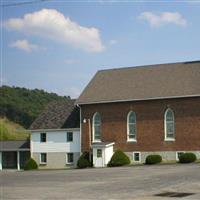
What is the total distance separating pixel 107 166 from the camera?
58156 mm

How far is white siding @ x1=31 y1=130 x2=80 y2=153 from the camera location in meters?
63.4

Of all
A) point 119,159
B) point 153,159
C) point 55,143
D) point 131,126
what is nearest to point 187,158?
point 153,159

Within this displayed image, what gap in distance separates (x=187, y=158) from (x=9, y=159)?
29.7 meters

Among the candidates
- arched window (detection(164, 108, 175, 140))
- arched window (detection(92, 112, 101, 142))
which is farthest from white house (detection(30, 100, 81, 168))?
arched window (detection(164, 108, 175, 140))

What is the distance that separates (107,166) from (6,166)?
2066cm

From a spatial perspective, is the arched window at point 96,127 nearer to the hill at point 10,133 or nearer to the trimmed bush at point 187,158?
the trimmed bush at point 187,158

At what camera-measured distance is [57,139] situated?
64688 millimetres

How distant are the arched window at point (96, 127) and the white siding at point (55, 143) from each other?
220cm

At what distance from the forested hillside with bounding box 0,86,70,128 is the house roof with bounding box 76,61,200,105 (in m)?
58.7

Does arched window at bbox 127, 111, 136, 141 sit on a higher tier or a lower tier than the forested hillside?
lower

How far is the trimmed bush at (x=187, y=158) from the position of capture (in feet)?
175

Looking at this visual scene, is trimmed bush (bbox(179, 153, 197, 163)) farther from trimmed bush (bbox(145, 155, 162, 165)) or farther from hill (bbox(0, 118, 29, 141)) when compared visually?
hill (bbox(0, 118, 29, 141))

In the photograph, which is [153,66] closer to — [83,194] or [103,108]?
[103,108]

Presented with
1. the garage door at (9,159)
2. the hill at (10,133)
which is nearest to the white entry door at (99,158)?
the garage door at (9,159)
